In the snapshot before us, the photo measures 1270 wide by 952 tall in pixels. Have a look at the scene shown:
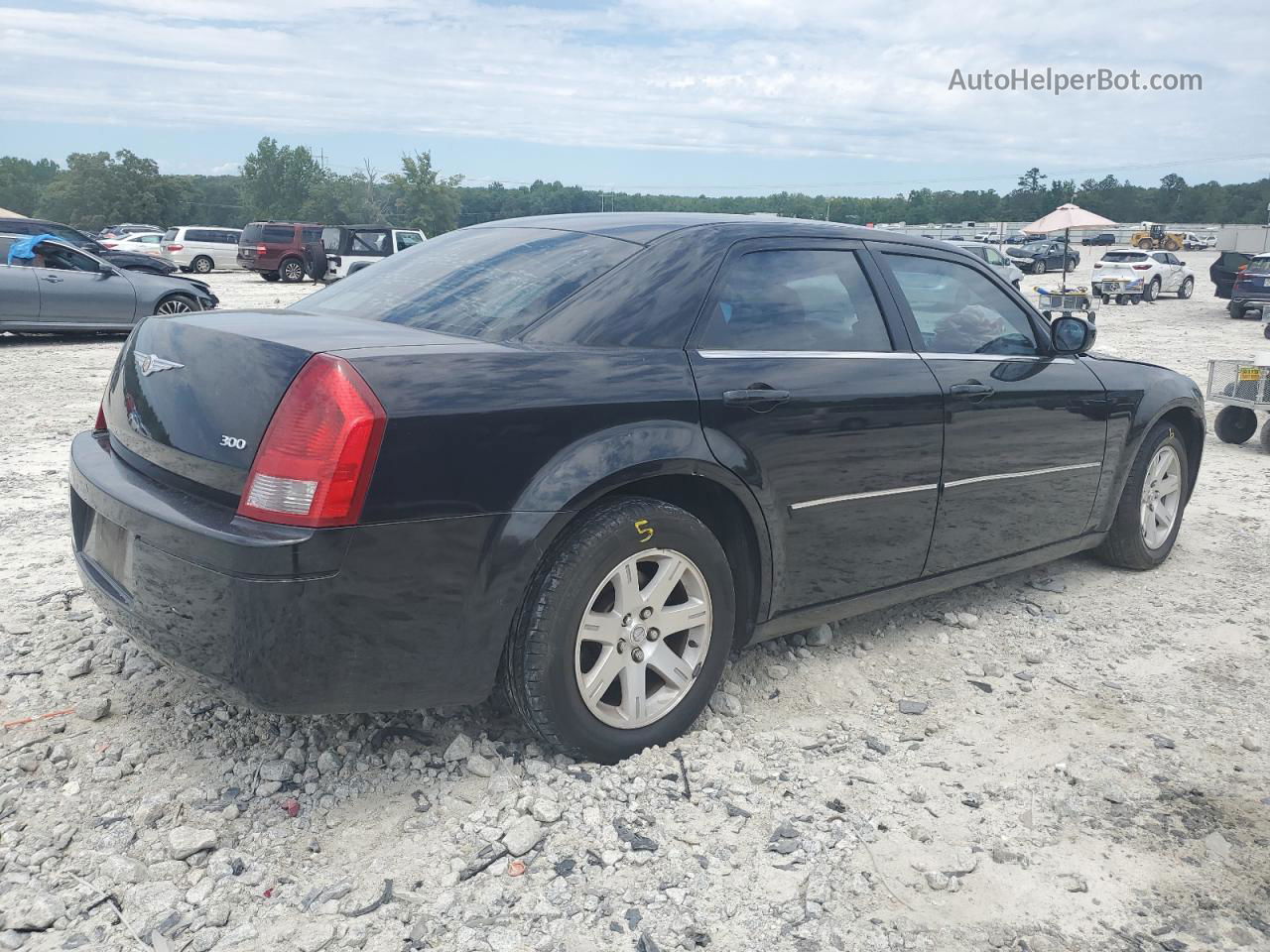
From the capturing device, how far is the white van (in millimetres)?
35438

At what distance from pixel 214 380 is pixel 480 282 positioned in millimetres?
963

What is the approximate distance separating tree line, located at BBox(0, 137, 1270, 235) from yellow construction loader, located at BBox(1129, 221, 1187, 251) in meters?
17.6

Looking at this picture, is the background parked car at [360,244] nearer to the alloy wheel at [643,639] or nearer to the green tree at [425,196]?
the alloy wheel at [643,639]

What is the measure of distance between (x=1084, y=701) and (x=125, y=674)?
3.43 meters

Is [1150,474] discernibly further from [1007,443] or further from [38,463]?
[38,463]

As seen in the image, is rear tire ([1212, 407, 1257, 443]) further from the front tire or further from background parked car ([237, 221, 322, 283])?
background parked car ([237, 221, 322, 283])

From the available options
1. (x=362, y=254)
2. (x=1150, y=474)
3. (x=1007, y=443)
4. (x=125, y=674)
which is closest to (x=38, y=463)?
(x=125, y=674)

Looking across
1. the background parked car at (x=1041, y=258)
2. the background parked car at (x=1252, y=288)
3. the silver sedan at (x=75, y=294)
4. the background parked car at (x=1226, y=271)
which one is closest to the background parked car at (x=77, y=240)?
the silver sedan at (x=75, y=294)

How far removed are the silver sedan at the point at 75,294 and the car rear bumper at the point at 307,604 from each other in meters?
12.2

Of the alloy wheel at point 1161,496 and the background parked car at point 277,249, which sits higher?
the background parked car at point 277,249

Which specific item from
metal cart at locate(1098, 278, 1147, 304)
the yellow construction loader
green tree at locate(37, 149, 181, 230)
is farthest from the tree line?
metal cart at locate(1098, 278, 1147, 304)

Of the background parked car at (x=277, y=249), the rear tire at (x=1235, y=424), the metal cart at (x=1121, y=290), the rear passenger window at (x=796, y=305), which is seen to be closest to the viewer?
the rear passenger window at (x=796, y=305)

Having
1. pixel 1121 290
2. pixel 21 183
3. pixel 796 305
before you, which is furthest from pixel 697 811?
pixel 21 183

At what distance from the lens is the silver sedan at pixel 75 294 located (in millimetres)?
13500
